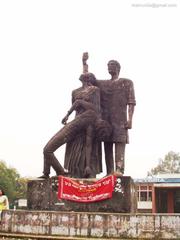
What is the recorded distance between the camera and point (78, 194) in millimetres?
10297

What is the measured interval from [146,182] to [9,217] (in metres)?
30.7

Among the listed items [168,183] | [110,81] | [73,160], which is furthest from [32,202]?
[168,183]

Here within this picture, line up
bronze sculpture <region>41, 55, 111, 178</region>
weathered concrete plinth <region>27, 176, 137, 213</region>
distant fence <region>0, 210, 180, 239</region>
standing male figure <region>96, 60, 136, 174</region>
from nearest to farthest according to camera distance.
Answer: distant fence <region>0, 210, 180, 239</region> → weathered concrete plinth <region>27, 176, 137, 213</region> → bronze sculpture <region>41, 55, 111, 178</region> → standing male figure <region>96, 60, 136, 174</region>

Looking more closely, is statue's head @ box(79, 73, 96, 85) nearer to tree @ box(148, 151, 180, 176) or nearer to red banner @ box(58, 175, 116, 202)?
red banner @ box(58, 175, 116, 202)

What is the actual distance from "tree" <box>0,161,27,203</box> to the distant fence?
148 ft

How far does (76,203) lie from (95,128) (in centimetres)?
211

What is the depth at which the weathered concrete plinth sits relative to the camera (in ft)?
33.0

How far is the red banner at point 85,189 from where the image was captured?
33.2ft

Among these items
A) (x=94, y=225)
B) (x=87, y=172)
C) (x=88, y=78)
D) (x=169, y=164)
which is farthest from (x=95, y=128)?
A: (x=169, y=164)

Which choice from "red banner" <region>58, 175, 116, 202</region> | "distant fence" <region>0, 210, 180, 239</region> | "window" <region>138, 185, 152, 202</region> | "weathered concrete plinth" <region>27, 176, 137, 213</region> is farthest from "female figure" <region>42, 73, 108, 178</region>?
"window" <region>138, 185, 152, 202</region>

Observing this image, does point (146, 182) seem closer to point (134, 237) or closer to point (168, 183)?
point (168, 183)

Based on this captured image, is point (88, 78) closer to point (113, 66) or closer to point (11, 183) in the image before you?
point (113, 66)

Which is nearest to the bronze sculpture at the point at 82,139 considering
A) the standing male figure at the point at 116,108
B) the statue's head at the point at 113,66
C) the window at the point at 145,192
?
the standing male figure at the point at 116,108

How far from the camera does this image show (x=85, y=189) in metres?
10.3
